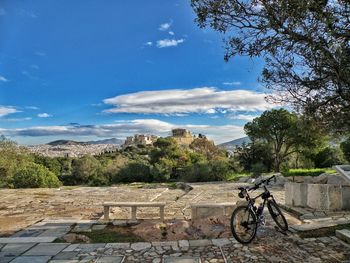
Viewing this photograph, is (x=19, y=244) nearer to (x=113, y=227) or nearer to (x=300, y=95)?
(x=113, y=227)

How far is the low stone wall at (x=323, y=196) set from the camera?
345 inches

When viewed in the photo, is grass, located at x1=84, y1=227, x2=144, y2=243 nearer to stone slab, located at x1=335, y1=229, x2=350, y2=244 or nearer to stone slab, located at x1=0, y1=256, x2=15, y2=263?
Answer: stone slab, located at x1=0, y1=256, x2=15, y2=263

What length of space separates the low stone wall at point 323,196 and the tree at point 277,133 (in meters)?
19.6

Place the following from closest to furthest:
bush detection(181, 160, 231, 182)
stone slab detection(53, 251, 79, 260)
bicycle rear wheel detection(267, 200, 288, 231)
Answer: stone slab detection(53, 251, 79, 260)
bicycle rear wheel detection(267, 200, 288, 231)
bush detection(181, 160, 231, 182)

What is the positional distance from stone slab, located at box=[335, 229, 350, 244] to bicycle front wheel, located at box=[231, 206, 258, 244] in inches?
58.8

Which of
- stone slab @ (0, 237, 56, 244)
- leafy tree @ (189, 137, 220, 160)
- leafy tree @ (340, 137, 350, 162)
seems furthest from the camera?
leafy tree @ (189, 137, 220, 160)

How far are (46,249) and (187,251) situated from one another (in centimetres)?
236

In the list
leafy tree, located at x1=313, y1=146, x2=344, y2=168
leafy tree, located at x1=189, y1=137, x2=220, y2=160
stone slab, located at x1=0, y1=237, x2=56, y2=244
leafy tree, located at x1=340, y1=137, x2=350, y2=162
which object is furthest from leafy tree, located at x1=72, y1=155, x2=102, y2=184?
stone slab, located at x1=0, y1=237, x2=56, y2=244

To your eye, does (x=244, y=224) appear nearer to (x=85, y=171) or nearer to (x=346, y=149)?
(x=346, y=149)

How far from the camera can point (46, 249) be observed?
19.3 ft

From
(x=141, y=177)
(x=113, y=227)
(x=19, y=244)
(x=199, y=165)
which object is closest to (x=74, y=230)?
(x=113, y=227)

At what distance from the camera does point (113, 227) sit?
7.74 meters

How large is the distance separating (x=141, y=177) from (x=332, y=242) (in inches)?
827

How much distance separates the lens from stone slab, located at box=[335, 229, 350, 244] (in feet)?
19.6
